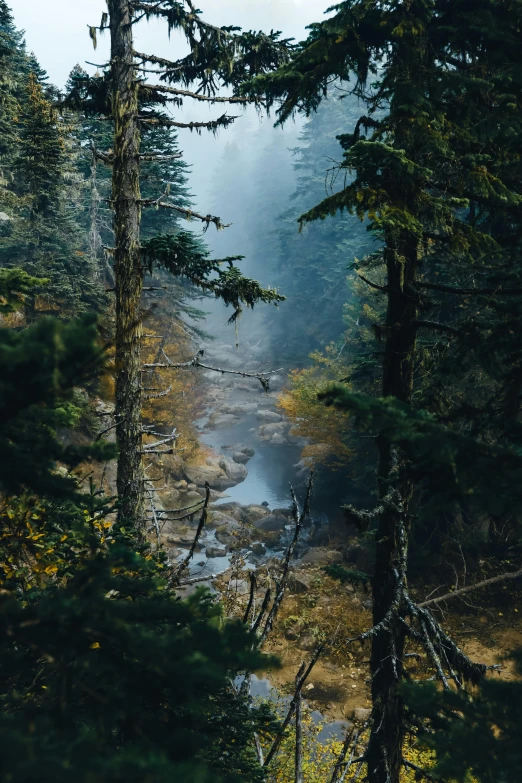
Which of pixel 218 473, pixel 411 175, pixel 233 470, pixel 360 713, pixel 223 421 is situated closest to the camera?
pixel 411 175

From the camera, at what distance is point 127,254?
307 inches

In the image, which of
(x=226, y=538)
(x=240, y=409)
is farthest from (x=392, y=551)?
(x=240, y=409)

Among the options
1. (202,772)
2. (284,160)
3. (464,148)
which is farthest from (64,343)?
(284,160)

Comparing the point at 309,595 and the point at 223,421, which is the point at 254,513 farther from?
the point at 223,421

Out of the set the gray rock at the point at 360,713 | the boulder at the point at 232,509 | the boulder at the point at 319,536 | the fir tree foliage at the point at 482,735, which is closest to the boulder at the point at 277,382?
the boulder at the point at 232,509

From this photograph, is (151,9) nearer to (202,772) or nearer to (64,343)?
(64,343)

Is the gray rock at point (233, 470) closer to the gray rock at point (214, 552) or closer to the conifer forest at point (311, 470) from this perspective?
the gray rock at point (214, 552)

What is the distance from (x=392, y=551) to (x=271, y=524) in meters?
16.9

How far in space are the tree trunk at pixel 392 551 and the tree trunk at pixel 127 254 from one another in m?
3.82

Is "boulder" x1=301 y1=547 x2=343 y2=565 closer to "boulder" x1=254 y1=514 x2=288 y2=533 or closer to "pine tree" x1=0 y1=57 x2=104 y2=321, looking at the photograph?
"boulder" x1=254 y1=514 x2=288 y2=533

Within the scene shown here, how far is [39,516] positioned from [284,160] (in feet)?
291

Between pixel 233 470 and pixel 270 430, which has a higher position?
pixel 270 430

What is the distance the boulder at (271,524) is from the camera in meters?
22.0

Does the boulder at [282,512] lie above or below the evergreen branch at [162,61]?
above
